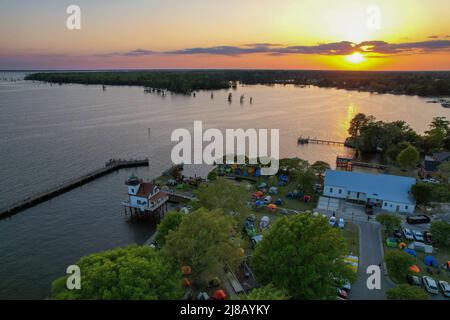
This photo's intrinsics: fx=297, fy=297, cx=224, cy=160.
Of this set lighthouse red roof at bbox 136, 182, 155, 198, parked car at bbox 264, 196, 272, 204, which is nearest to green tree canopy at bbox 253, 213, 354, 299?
parked car at bbox 264, 196, 272, 204

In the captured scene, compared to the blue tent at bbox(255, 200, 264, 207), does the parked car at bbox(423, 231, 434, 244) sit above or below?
below

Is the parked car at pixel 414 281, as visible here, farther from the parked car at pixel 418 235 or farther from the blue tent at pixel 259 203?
the blue tent at pixel 259 203

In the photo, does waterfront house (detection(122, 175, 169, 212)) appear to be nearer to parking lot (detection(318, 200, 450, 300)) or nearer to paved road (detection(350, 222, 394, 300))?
parking lot (detection(318, 200, 450, 300))

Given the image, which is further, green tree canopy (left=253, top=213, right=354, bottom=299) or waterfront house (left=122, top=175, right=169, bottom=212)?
waterfront house (left=122, top=175, right=169, bottom=212)

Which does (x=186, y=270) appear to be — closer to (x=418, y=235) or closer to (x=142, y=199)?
(x=142, y=199)

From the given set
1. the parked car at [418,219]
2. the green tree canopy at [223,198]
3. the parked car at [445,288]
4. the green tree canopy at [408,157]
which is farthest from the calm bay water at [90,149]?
the parked car at [445,288]

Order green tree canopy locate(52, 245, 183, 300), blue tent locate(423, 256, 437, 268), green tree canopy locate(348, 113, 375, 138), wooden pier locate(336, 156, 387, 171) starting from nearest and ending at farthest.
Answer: green tree canopy locate(52, 245, 183, 300), blue tent locate(423, 256, 437, 268), wooden pier locate(336, 156, 387, 171), green tree canopy locate(348, 113, 375, 138)
